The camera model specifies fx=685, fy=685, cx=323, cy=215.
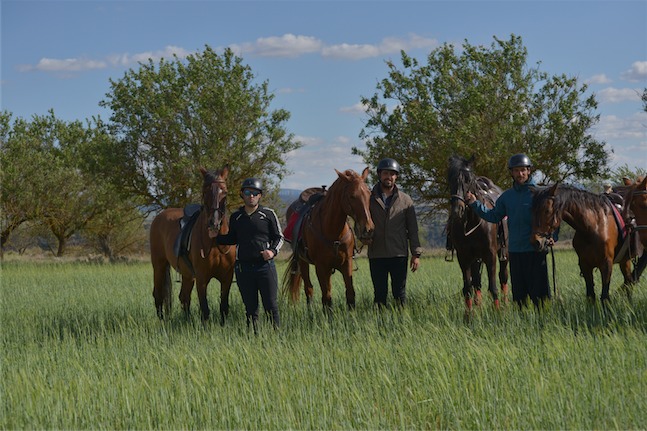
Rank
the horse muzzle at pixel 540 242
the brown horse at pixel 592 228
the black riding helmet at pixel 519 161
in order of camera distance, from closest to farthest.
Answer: the horse muzzle at pixel 540 242 < the black riding helmet at pixel 519 161 < the brown horse at pixel 592 228

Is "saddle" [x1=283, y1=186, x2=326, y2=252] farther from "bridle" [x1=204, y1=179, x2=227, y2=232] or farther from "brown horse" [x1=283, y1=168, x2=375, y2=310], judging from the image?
"bridle" [x1=204, y1=179, x2=227, y2=232]

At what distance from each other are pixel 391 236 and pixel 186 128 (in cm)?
2225

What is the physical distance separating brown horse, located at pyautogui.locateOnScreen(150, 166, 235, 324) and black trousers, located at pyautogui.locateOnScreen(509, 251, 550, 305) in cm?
348

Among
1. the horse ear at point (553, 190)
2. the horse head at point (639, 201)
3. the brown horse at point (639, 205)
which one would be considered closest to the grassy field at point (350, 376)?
the brown horse at point (639, 205)

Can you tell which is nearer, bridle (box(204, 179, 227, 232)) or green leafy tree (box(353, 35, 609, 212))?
bridle (box(204, 179, 227, 232))

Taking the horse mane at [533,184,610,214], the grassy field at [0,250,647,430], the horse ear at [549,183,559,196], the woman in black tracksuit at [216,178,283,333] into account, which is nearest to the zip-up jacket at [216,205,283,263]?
the woman in black tracksuit at [216,178,283,333]

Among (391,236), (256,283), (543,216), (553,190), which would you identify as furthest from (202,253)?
(553,190)

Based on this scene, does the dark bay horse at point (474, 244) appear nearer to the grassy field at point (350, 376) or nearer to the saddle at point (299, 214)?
the grassy field at point (350, 376)

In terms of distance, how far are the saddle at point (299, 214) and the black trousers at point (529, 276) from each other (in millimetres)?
2888

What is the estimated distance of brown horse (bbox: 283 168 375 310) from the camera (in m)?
7.86

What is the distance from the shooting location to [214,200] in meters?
8.09

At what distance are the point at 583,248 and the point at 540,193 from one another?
1443 millimetres

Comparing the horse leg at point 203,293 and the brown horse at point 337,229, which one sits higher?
the brown horse at point 337,229

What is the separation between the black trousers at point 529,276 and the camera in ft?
25.7
